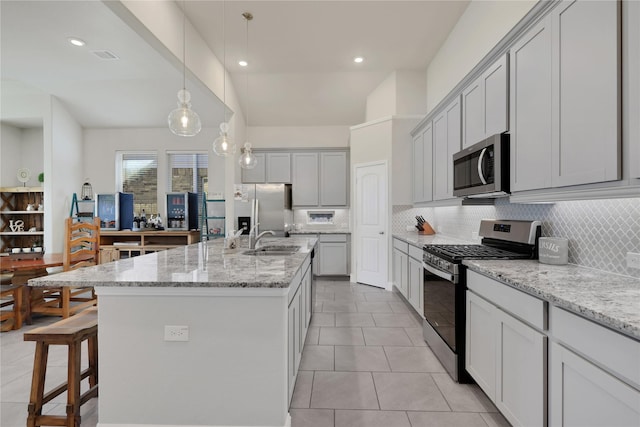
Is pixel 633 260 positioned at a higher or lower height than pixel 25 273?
higher

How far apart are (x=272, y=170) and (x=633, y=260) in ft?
18.8

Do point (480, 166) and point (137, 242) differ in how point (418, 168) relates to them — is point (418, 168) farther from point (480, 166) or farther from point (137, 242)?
point (137, 242)

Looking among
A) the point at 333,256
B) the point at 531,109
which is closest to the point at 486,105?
the point at 531,109

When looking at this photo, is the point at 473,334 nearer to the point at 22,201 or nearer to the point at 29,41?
the point at 29,41

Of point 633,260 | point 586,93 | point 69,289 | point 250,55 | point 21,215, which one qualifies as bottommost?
point 69,289

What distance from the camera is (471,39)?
3693 mm

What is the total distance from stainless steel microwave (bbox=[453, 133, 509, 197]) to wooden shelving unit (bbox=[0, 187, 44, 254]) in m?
7.27

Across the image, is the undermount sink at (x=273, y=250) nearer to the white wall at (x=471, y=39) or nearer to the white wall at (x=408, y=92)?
the white wall at (x=471, y=39)

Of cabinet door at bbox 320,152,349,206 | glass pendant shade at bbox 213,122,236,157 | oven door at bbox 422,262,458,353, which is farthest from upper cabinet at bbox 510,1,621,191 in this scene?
cabinet door at bbox 320,152,349,206

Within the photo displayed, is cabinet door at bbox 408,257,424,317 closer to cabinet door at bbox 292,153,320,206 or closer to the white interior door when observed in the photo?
the white interior door

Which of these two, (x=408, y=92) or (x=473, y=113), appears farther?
(x=408, y=92)

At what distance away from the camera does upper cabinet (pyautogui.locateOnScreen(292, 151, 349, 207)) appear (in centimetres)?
655

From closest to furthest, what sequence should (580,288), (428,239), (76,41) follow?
(580,288)
(76,41)
(428,239)

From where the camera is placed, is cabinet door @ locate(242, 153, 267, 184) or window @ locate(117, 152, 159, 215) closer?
cabinet door @ locate(242, 153, 267, 184)
